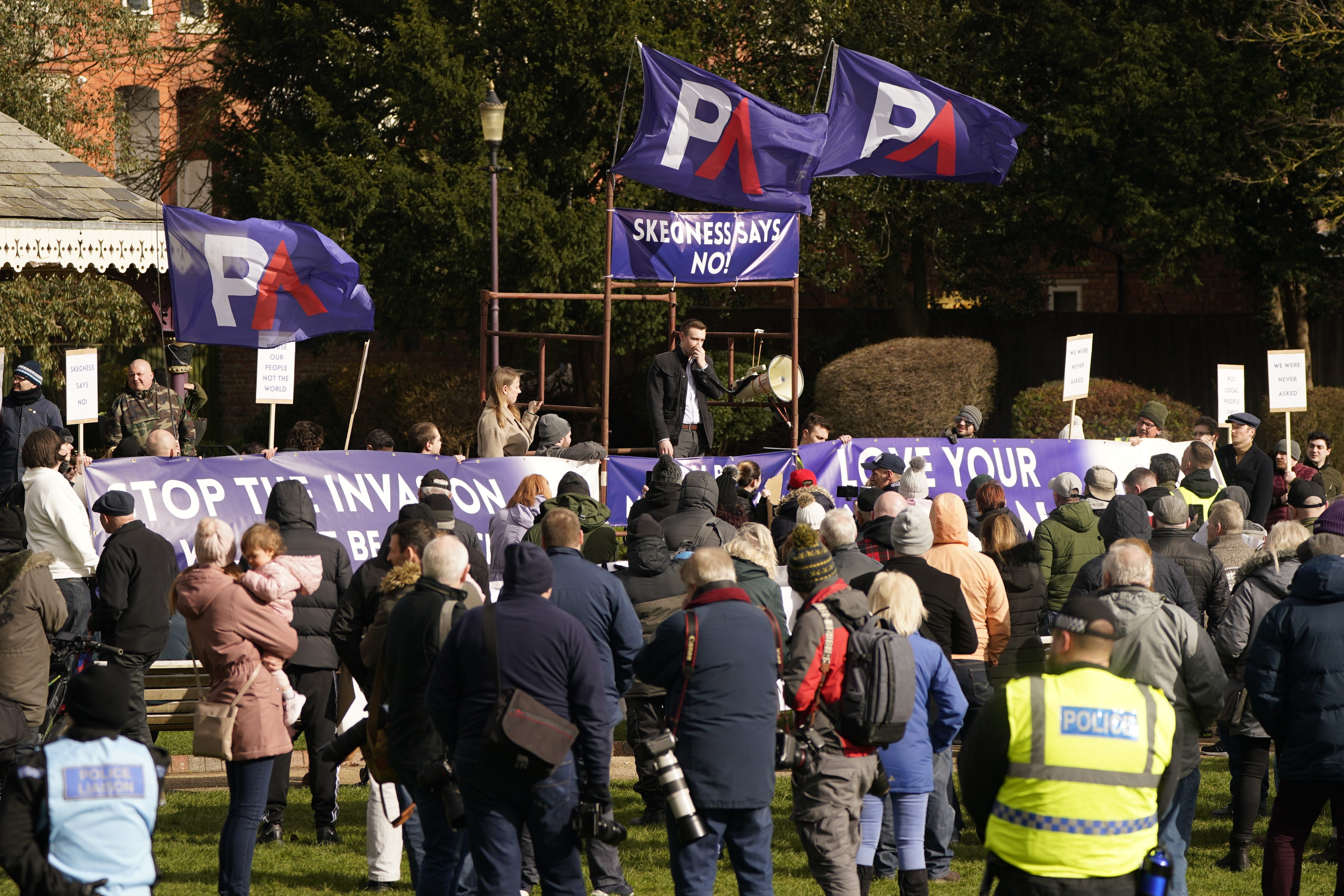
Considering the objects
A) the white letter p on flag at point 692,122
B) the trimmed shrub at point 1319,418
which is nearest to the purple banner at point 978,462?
the white letter p on flag at point 692,122

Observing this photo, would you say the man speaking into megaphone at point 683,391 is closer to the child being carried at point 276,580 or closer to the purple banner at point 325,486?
the purple banner at point 325,486

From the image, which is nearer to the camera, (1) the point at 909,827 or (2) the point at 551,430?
(1) the point at 909,827

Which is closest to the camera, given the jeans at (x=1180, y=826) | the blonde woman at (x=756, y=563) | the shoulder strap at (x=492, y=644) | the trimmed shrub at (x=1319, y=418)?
the shoulder strap at (x=492, y=644)

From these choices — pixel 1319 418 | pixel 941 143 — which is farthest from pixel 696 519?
pixel 1319 418

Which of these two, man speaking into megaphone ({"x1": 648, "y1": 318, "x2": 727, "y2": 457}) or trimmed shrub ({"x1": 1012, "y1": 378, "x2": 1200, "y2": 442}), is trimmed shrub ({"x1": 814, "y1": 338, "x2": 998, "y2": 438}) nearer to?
trimmed shrub ({"x1": 1012, "y1": 378, "x2": 1200, "y2": 442})

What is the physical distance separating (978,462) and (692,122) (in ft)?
12.4

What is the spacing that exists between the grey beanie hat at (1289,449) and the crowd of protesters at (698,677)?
3.95m

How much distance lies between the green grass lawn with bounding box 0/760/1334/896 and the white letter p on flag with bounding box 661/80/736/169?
619cm

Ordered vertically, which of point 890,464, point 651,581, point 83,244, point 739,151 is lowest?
point 651,581

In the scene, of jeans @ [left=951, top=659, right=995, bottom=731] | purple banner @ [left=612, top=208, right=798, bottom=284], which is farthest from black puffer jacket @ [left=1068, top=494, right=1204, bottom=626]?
purple banner @ [left=612, top=208, right=798, bottom=284]

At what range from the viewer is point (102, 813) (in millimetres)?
4258

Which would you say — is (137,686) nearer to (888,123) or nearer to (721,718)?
(721,718)

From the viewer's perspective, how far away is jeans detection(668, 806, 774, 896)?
217 inches

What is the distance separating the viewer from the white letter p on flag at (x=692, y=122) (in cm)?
1289
